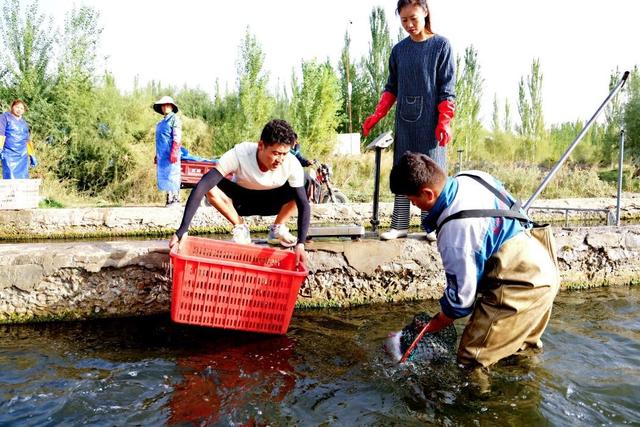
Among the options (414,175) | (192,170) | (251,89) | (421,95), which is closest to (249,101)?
(251,89)

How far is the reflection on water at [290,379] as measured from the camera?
101 inches

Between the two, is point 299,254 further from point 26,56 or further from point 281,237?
point 26,56

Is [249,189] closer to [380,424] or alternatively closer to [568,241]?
[380,424]

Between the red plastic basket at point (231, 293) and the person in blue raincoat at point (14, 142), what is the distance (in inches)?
292

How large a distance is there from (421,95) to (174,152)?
4.98m

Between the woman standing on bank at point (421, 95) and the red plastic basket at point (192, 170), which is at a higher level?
the woman standing on bank at point (421, 95)

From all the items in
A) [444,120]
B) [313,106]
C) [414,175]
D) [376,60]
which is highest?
[376,60]

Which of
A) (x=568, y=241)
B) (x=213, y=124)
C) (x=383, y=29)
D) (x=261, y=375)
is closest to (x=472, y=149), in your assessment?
(x=383, y=29)

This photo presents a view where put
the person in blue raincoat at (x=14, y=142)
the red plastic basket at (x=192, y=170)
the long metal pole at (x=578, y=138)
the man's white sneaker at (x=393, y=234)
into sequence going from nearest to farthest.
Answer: the long metal pole at (x=578, y=138), the man's white sneaker at (x=393, y=234), the person in blue raincoat at (x=14, y=142), the red plastic basket at (x=192, y=170)

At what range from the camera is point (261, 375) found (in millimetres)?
3016

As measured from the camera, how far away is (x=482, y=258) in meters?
2.67

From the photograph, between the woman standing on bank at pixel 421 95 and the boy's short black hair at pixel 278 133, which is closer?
the boy's short black hair at pixel 278 133

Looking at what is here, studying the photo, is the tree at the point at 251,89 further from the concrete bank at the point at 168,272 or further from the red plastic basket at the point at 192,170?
the concrete bank at the point at 168,272

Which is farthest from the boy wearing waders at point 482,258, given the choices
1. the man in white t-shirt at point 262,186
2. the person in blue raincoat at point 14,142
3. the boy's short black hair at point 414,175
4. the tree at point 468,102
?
the tree at point 468,102
